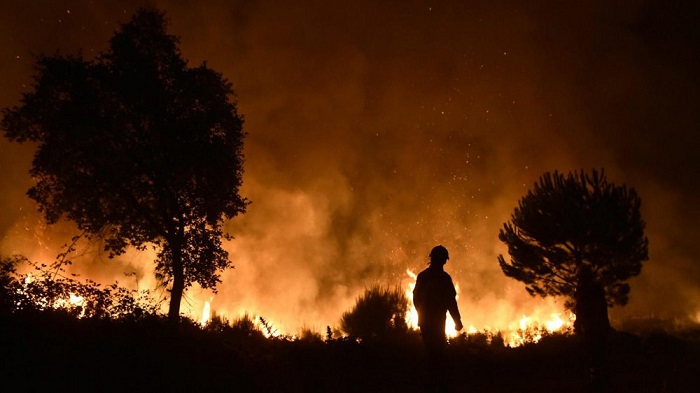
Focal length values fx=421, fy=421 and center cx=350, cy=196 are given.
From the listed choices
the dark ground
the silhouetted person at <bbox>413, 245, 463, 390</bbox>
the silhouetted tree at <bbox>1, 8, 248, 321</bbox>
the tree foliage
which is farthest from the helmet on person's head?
the silhouetted tree at <bbox>1, 8, 248, 321</bbox>

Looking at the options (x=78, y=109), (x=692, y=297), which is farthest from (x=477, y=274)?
(x=78, y=109)

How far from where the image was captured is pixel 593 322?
7.45 metres

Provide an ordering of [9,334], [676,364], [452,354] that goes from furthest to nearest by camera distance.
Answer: [452,354]
[676,364]
[9,334]

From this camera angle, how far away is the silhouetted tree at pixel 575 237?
60.4 ft

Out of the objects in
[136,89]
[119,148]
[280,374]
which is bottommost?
[280,374]

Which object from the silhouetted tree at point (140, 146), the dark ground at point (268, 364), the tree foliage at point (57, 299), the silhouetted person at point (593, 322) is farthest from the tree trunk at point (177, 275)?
the silhouetted person at point (593, 322)

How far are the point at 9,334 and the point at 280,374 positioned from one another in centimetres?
433

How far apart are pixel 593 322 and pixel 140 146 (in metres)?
12.4

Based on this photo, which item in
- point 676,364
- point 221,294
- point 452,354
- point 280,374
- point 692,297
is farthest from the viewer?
point 692,297

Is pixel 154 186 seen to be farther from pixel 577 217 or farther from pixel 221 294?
pixel 221 294

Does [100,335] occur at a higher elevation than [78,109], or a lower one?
lower

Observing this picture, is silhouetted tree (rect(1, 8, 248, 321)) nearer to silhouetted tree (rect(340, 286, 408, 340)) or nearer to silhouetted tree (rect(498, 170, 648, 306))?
silhouetted tree (rect(340, 286, 408, 340))

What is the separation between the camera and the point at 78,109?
1205 centimetres

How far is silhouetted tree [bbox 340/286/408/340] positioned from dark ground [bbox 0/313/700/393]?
494 cm
